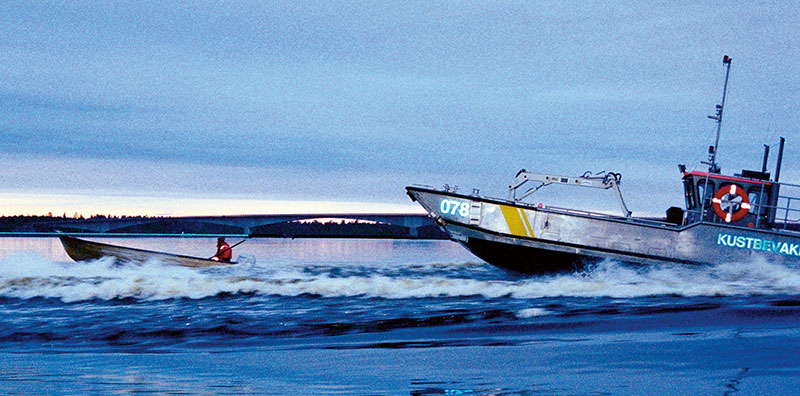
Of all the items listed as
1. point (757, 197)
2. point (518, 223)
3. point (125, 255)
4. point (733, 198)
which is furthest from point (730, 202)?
point (125, 255)

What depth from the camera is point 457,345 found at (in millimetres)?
8641

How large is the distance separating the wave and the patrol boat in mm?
350

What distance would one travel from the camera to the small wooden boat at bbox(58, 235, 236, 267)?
835 inches

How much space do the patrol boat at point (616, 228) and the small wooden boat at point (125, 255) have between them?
6.55 metres

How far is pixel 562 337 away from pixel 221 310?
629cm

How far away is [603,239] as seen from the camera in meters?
18.1

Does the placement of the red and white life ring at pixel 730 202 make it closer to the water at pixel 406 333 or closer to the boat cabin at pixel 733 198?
the boat cabin at pixel 733 198

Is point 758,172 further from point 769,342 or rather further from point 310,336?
point 310,336

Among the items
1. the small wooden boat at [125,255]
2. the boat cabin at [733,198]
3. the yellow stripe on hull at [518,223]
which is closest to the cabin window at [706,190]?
the boat cabin at [733,198]

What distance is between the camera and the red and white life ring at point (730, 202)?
18750 millimetres

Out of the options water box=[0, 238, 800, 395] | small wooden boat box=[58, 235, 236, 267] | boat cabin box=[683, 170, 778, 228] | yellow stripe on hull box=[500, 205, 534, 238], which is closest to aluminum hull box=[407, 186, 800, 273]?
yellow stripe on hull box=[500, 205, 534, 238]

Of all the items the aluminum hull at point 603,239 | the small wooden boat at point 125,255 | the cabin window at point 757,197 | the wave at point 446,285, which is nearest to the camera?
the wave at point 446,285

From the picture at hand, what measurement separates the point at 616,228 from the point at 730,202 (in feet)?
10.2

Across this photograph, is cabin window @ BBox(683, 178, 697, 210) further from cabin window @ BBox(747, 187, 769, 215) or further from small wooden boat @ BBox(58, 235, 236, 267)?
small wooden boat @ BBox(58, 235, 236, 267)
